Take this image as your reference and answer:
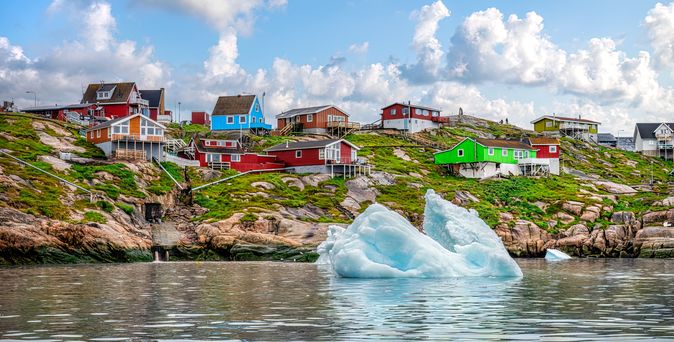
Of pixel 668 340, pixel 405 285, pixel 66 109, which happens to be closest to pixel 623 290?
pixel 405 285

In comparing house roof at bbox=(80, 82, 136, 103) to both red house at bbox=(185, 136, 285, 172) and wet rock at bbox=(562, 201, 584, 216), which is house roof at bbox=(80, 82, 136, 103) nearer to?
red house at bbox=(185, 136, 285, 172)

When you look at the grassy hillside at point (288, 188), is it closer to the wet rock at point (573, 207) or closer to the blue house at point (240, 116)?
the wet rock at point (573, 207)

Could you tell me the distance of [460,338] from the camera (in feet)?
66.6

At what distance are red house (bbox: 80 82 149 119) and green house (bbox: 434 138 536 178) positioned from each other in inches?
1823

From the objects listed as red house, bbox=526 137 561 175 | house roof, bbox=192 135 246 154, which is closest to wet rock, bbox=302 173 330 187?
house roof, bbox=192 135 246 154

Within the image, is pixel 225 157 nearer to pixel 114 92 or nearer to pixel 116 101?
pixel 116 101

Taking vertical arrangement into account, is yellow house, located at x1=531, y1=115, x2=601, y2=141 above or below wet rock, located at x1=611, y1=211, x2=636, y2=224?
above

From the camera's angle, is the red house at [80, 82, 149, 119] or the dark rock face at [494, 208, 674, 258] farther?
the red house at [80, 82, 149, 119]

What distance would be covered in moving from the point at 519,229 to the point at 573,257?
5929 mm

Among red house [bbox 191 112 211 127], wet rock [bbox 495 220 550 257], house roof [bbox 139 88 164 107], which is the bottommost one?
wet rock [bbox 495 220 550 257]

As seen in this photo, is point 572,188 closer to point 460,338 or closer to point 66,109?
point 66,109

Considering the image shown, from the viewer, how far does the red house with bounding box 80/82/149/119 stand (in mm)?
118875

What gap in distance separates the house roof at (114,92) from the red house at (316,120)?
81.0 feet

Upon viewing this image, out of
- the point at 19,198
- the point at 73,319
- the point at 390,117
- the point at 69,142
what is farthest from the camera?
the point at 390,117
